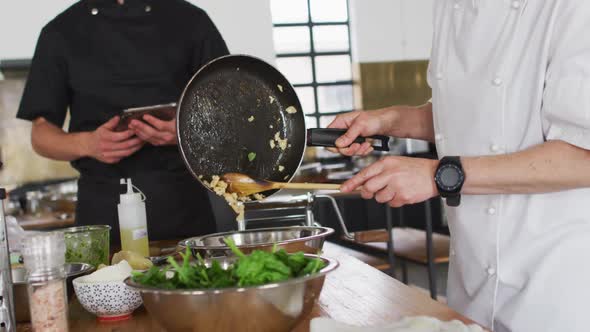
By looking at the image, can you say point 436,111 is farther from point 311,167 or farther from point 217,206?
point 311,167

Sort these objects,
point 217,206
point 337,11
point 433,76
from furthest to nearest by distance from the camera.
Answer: point 337,11, point 217,206, point 433,76

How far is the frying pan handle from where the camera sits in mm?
1544

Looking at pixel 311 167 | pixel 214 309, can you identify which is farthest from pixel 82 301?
pixel 311 167

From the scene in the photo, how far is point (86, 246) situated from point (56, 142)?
0.74 meters

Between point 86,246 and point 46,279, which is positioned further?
point 86,246

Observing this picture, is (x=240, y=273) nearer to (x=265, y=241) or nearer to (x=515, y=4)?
(x=265, y=241)

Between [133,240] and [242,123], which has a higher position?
[242,123]

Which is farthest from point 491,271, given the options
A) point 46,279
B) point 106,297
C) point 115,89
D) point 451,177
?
point 115,89

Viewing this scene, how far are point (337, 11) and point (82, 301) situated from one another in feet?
25.5

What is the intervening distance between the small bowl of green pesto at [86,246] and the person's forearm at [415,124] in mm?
794

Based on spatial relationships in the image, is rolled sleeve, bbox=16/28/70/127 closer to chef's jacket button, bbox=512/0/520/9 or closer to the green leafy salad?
the green leafy salad

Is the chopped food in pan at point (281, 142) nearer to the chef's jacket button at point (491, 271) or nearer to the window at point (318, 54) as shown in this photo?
the chef's jacket button at point (491, 271)

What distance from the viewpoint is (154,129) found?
1.79 meters

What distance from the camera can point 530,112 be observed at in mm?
1347
